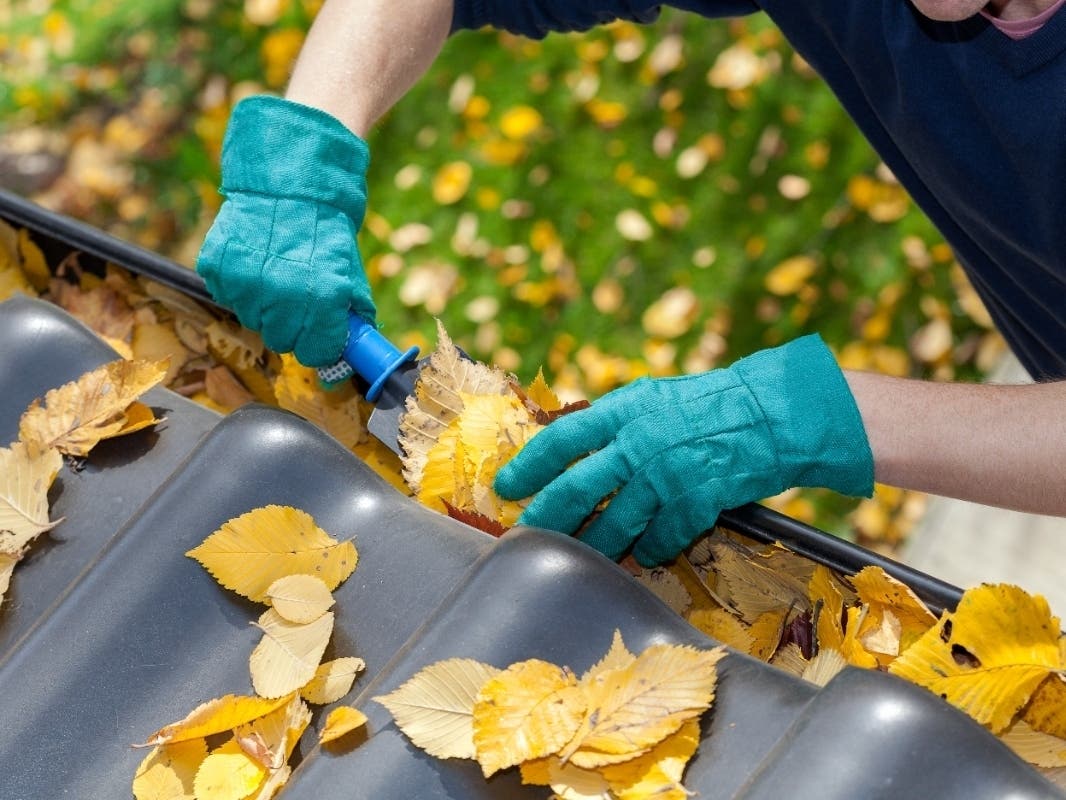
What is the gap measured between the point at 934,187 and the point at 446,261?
1.42 metres

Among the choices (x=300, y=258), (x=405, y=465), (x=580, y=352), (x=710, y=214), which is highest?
(x=300, y=258)

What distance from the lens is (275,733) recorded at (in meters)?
0.97

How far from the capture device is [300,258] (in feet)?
4.31

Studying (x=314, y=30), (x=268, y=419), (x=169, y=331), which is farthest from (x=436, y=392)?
(x=314, y=30)

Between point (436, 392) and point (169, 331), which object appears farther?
point (169, 331)

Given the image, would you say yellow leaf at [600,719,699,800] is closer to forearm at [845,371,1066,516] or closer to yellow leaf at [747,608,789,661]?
yellow leaf at [747,608,789,661]

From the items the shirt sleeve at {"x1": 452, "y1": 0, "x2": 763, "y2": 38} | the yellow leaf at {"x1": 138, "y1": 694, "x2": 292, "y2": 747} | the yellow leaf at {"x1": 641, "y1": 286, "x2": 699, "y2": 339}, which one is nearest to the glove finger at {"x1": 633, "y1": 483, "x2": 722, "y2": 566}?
the yellow leaf at {"x1": 138, "y1": 694, "x2": 292, "y2": 747}

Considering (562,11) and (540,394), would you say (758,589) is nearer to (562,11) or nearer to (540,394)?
(540,394)

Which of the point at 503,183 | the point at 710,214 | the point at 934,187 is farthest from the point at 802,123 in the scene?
the point at 934,187

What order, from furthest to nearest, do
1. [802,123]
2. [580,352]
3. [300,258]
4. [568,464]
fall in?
1. [802,123]
2. [580,352]
3. [300,258]
4. [568,464]

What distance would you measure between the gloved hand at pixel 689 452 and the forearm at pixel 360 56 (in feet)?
1.95

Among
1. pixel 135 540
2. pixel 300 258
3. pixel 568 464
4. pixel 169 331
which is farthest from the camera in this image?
pixel 169 331

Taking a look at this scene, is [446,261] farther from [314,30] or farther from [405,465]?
[405,465]

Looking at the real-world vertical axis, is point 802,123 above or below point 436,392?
below
